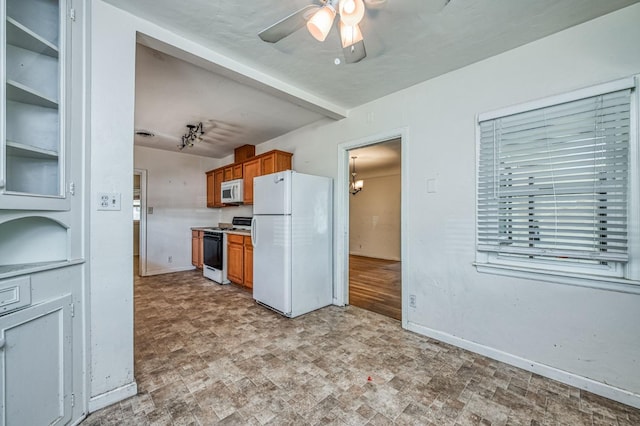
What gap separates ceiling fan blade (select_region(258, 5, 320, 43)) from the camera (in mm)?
1337

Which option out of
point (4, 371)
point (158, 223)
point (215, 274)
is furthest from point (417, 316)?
point (158, 223)

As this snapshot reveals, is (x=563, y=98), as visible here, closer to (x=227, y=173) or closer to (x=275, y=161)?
(x=275, y=161)

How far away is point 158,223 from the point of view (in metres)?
5.13

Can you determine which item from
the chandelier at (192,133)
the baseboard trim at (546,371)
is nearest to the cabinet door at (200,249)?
Answer: the chandelier at (192,133)

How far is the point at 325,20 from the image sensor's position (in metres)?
1.39

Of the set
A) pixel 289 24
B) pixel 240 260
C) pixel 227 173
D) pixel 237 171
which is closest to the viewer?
pixel 289 24

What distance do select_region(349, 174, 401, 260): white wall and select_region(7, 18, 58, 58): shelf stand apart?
6750 mm

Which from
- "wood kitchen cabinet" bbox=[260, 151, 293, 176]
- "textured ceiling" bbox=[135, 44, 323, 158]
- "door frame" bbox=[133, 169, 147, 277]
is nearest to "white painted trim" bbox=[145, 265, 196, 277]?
"door frame" bbox=[133, 169, 147, 277]

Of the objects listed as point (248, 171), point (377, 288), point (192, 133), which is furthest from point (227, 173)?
point (377, 288)

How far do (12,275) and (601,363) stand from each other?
11.0ft

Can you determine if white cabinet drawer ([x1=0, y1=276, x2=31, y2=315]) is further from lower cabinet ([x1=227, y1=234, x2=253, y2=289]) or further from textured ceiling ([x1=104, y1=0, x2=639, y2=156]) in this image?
lower cabinet ([x1=227, y1=234, x2=253, y2=289])

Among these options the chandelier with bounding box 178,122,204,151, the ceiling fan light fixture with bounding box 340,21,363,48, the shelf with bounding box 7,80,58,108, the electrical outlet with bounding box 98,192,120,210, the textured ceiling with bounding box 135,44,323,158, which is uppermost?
the textured ceiling with bounding box 135,44,323,158

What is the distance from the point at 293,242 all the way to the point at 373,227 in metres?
5.13

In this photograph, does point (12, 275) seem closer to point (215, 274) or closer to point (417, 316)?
point (417, 316)
